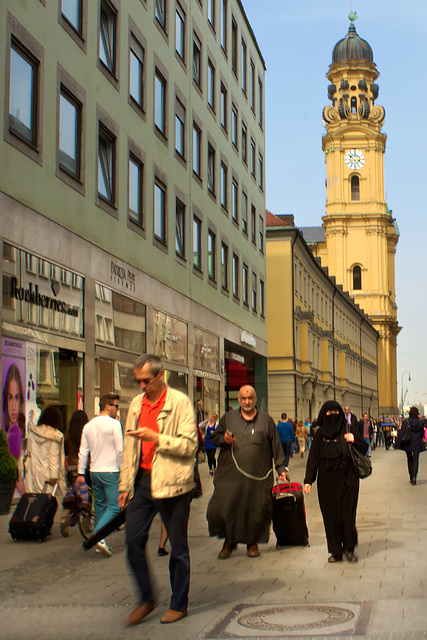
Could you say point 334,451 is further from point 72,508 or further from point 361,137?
point 361,137

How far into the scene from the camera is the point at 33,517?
11.2 metres

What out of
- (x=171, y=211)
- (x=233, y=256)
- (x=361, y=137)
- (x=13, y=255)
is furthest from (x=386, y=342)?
(x=13, y=255)

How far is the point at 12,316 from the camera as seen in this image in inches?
626

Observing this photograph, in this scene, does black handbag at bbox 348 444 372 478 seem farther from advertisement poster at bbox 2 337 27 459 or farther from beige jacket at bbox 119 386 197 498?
advertisement poster at bbox 2 337 27 459

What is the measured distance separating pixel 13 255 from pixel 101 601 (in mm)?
9593

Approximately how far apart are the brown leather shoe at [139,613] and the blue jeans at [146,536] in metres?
0.04

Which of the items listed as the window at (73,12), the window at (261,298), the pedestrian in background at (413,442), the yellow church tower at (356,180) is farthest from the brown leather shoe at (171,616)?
the yellow church tower at (356,180)

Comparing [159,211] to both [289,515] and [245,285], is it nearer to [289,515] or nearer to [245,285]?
[245,285]

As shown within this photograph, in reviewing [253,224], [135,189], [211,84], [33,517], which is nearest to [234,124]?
[211,84]

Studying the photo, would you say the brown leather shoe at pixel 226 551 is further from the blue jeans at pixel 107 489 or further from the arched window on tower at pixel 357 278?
the arched window on tower at pixel 357 278

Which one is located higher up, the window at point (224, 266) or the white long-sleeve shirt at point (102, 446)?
the window at point (224, 266)

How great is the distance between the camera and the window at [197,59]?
30.8m

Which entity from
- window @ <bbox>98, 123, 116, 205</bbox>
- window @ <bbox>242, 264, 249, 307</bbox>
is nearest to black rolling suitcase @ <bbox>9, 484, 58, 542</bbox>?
window @ <bbox>98, 123, 116, 205</bbox>

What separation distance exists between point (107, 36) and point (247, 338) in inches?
714
